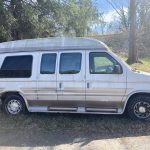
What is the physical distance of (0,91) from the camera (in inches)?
433

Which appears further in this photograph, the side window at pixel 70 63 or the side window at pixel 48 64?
the side window at pixel 48 64

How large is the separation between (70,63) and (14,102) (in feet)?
6.32

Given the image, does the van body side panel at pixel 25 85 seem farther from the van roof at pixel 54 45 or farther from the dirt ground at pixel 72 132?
the dirt ground at pixel 72 132

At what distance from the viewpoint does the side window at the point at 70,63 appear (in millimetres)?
10385

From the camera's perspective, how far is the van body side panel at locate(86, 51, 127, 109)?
33.2 feet

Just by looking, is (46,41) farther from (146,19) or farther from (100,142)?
(146,19)

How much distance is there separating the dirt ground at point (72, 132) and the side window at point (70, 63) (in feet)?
4.17

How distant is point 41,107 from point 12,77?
3.73 feet

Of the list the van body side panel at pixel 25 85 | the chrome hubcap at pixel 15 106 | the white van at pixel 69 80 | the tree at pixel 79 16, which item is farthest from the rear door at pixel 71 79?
the tree at pixel 79 16

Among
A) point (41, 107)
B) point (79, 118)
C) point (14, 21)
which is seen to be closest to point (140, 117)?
point (79, 118)

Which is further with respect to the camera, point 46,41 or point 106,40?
point 106,40

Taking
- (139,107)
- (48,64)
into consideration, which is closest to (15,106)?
(48,64)

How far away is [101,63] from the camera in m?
10.3

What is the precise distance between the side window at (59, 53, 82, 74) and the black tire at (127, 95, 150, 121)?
161 cm
